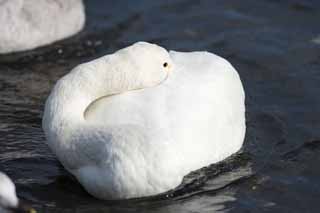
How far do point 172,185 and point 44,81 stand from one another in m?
3.27

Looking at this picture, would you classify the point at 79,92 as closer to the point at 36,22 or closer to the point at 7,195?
the point at 7,195

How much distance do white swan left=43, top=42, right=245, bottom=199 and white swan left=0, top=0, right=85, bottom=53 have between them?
334cm

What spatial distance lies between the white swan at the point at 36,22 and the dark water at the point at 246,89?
12 centimetres

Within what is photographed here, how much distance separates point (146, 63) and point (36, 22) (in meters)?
4.07

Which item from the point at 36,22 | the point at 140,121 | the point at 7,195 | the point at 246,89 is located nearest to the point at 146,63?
the point at 140,121

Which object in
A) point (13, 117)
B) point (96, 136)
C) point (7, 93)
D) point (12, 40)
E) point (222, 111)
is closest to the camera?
point (96, 136)

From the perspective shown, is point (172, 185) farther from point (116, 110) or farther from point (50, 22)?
point (50, 22)

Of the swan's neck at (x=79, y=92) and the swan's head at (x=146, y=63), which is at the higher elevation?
the swan's head at (x=146, y=63)

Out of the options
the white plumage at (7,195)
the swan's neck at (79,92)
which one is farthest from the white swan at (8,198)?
the swan's neck at (79,92)

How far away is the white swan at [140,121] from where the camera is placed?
8.06m

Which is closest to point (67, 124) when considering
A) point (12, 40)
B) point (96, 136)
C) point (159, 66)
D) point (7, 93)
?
point (96, 136)

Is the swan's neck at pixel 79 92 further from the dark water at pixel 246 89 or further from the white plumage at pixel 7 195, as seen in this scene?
the white plumage at pixel 7 195

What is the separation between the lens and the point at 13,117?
32.6 ft

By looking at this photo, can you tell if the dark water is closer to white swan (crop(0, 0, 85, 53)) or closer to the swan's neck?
white swan (crop(0, 0, 85, 53))
